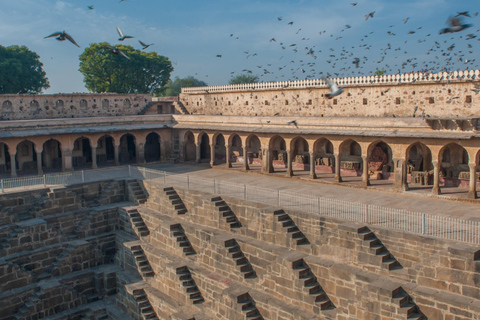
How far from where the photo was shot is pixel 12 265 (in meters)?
18.8

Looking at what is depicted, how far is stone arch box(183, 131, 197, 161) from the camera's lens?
1326 inches

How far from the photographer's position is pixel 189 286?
17516mm

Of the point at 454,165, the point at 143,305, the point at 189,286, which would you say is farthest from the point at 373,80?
the point at 143,305

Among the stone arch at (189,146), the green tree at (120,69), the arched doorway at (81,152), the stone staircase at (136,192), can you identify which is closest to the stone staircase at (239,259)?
the stone staircase at (136,192)

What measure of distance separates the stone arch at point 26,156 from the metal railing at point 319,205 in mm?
5413

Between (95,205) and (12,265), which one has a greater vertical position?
(95,205)

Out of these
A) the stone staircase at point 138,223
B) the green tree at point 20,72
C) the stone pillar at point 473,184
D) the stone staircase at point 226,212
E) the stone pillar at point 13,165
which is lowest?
the stone staircase at point 138,223

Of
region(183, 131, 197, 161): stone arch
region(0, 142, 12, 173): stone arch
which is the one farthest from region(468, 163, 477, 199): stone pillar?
region(0, 142, 12, 173): stone arch

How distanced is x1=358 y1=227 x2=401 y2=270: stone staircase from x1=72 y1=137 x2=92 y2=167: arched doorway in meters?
22.9

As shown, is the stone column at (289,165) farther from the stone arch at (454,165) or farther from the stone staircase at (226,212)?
the stone arch at (454,165)

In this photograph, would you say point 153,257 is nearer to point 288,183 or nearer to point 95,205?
point 95,205

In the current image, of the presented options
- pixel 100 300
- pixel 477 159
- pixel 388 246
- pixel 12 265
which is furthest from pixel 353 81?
pixel 12 265

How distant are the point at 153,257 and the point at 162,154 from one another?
15.5m

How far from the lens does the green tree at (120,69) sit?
51906mm
